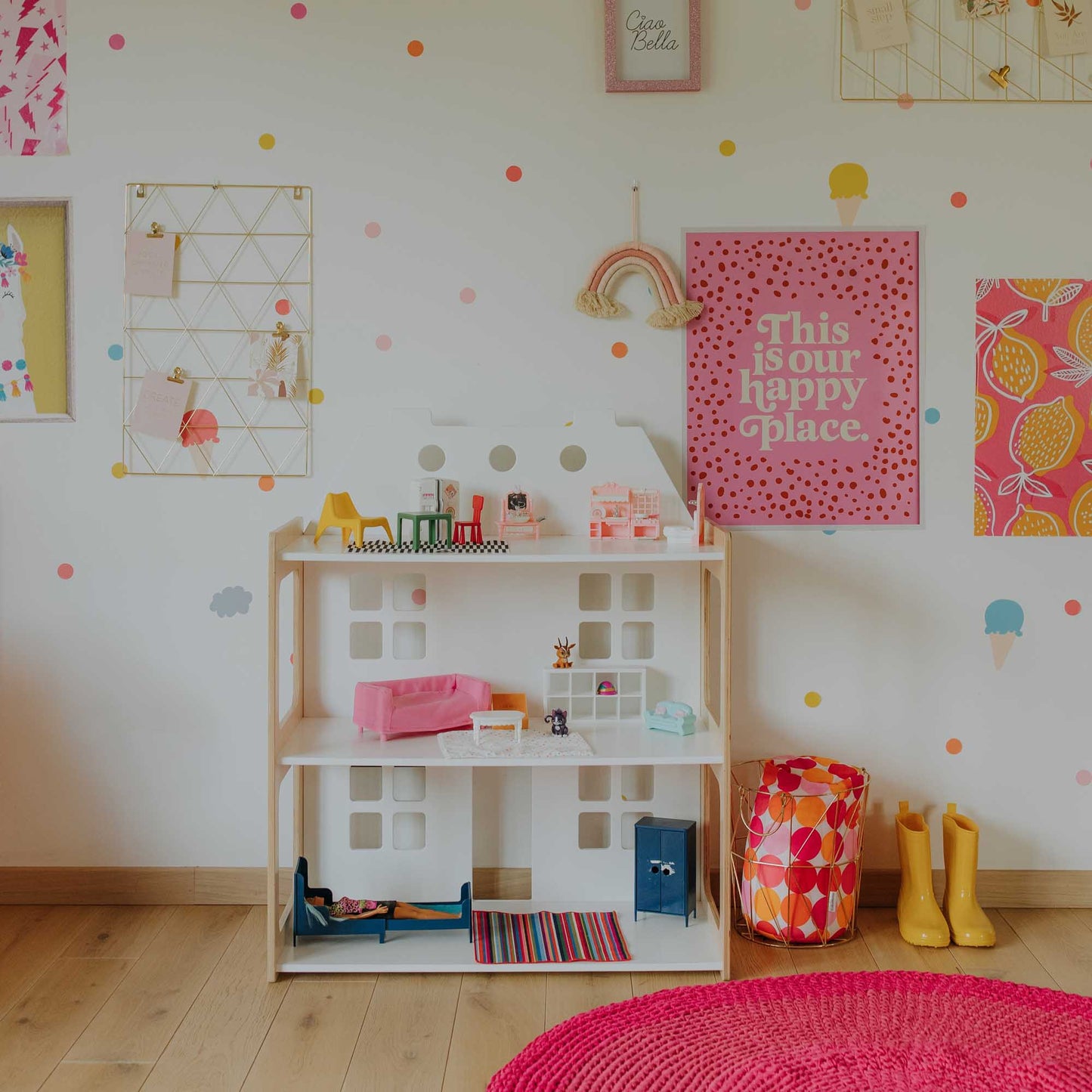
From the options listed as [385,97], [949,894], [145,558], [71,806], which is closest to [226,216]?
[385,97]

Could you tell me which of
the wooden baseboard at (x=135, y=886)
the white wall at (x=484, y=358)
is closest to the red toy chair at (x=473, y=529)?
the white wall at (x=484, y=358)

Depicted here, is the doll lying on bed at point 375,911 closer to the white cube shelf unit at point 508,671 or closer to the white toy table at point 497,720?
the white cube shelf unit at point 508,671

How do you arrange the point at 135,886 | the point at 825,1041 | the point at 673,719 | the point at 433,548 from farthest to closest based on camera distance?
the point at 135,886
the point at 673,719
the point at 433,548
the point at 825,1041

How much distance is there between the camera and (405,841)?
97.1 inches

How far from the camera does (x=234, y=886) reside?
2.50 meters

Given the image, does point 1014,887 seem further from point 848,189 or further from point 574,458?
point 848,189

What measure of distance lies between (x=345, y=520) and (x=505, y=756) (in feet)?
1.81

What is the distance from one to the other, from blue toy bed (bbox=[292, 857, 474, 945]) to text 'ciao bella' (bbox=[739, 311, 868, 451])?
1.16m

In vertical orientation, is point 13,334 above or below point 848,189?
below

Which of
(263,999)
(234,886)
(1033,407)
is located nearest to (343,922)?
(263,999)

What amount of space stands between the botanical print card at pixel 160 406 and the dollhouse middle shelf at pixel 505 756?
0.70 metres

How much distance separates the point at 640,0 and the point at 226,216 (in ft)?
3.20

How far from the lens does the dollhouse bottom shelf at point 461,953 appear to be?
216 cm

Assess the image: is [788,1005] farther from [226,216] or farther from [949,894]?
[226,216]
